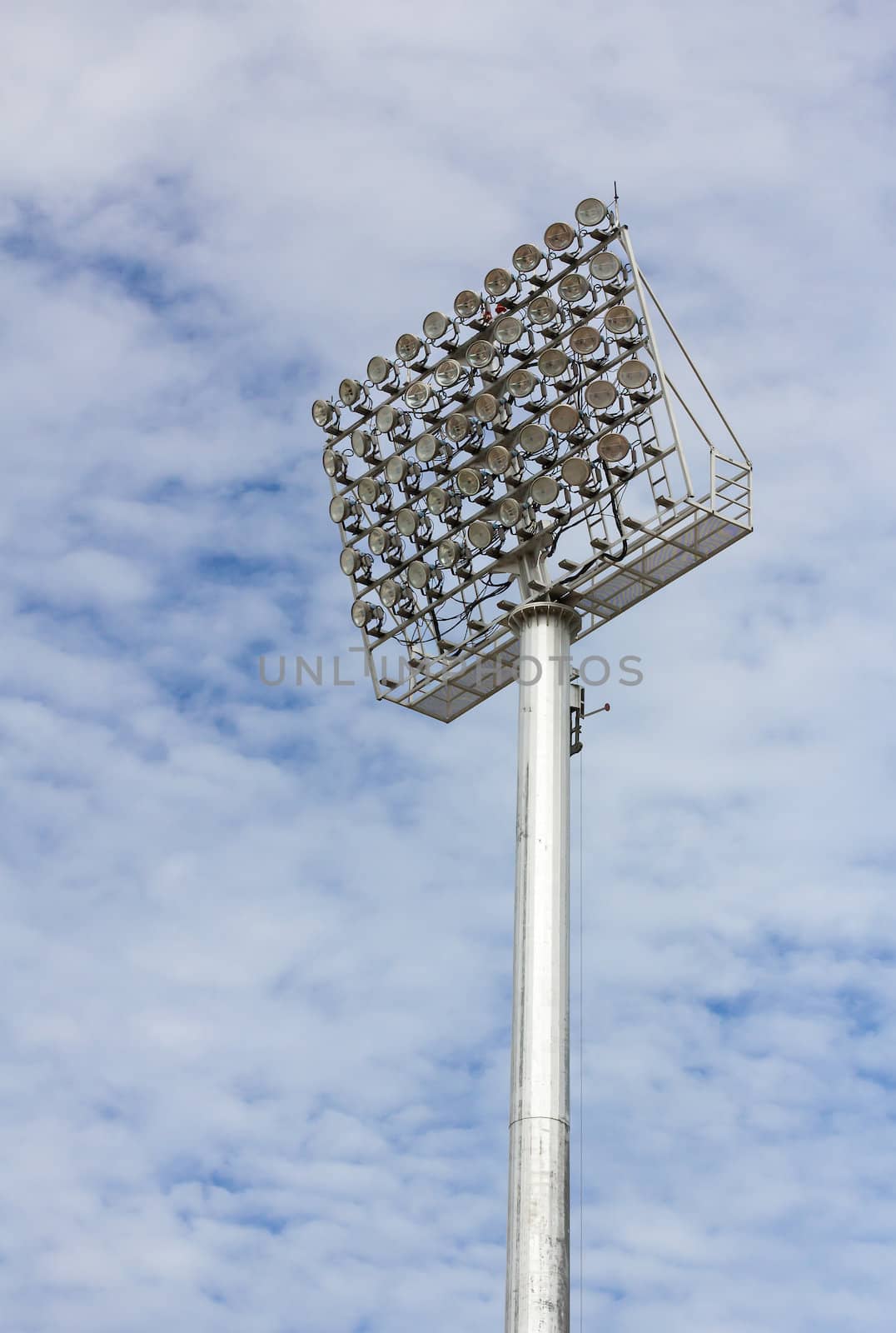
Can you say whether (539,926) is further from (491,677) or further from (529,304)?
(529,304)

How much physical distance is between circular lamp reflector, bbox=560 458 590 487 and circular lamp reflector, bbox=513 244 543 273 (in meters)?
4.83

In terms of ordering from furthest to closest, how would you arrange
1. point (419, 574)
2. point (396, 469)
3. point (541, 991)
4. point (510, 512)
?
point (396, 469) < point (419, 574) < point (510, 512) < point (541, 991)

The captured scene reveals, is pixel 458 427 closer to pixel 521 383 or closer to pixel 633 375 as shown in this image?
pixel 521 383

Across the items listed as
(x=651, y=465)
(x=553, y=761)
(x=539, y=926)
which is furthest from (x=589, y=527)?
(x=539, y=926)

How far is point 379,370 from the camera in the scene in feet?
168

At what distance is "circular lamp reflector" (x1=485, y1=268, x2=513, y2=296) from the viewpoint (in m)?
48.0

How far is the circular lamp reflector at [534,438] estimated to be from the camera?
1820 inches

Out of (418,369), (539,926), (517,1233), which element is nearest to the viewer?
(517,1233)

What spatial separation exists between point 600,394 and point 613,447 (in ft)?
4.06

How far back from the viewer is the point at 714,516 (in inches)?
1710

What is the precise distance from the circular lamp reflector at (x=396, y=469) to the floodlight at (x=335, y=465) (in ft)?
7.18

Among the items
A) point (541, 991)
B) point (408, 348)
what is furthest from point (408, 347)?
point (541, 991)

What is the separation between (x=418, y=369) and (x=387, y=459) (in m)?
2.22

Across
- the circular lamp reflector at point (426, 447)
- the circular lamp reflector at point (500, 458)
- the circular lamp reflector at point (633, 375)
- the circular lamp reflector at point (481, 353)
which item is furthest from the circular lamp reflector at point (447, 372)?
the circular lamp reflector at point (633, 375)
